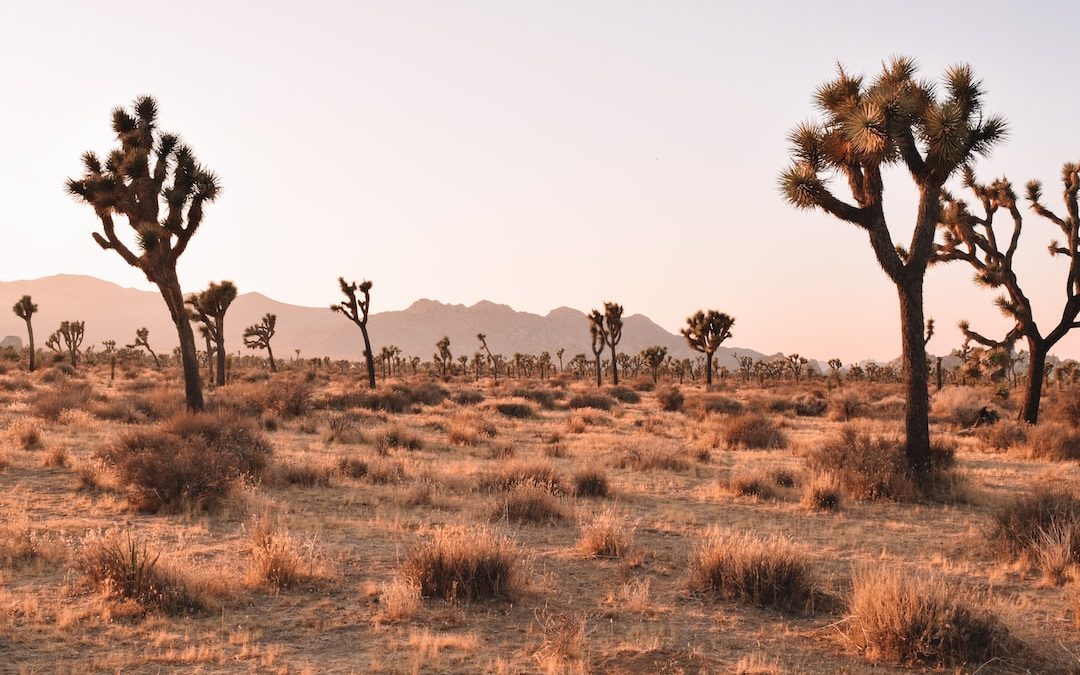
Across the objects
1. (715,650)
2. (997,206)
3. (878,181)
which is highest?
(997,206)

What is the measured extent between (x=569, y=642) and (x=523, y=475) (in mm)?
6835

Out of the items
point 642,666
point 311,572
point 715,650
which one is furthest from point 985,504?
point 311,572

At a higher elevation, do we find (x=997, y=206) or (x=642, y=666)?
(x=997, y=206)

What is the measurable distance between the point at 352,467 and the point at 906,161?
11.2 metres

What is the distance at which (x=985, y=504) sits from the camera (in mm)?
11703

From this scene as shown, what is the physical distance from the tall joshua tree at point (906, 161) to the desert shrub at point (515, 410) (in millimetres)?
15868

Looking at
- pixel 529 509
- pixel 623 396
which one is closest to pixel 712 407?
pixel 623 396

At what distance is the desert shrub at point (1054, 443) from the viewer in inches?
631

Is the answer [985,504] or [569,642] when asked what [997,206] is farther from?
[569,642]

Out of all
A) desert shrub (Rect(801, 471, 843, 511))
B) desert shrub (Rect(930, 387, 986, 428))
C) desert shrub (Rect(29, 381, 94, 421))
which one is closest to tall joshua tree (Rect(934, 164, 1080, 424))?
desert shrub (Rect(930, 387, 986, 428))

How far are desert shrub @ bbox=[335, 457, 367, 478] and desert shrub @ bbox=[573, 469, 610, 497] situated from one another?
3980 millimetres

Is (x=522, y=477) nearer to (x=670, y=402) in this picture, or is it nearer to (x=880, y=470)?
(x=880, y=470)

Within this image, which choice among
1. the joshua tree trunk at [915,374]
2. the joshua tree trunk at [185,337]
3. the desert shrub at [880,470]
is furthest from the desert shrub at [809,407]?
the joshua tree trunk at [185,337]

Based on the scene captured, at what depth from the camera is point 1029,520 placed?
331 inches
